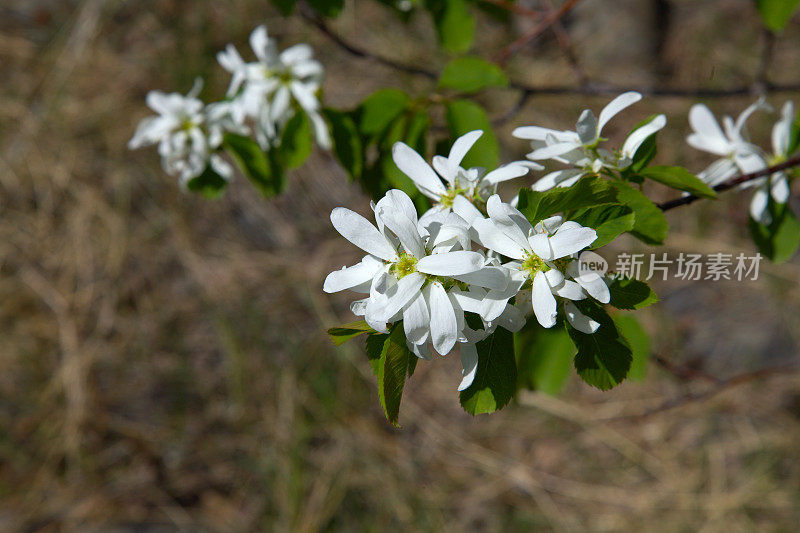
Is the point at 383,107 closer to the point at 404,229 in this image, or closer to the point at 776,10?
the point at 404,229

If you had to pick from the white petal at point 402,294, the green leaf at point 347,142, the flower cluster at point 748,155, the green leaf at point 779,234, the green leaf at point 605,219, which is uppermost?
the green leaf at point 605,219

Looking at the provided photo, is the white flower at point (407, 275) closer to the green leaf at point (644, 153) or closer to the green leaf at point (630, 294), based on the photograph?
the green leaf at point (630, 294)

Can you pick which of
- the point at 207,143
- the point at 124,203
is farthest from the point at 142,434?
the point at 207,143

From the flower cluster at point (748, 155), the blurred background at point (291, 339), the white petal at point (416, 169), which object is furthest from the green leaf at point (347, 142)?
the blurred background at point (291, 339)

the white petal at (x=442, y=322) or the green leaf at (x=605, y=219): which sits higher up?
the green leaf at (x=605, y=219)

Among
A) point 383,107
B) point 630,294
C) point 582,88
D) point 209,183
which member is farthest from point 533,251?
point 582,88

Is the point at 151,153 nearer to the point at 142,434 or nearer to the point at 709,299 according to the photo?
the point at 142,434

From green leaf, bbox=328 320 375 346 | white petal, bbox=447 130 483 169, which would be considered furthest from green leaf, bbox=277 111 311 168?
green leaf, bbox=328 320 375 346
